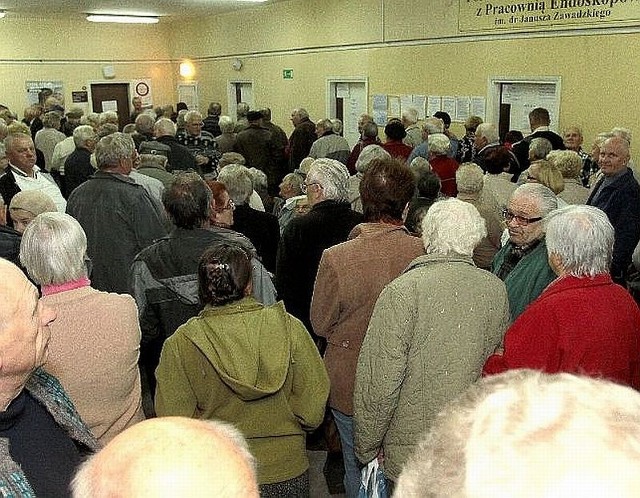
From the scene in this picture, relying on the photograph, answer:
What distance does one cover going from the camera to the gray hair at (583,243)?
218 cm

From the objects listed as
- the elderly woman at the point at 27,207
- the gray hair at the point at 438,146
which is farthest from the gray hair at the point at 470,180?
the elderly woman at the point at 27,207

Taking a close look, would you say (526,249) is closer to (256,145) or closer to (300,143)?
(256,145)

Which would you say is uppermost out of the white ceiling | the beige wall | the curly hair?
the white ceiling

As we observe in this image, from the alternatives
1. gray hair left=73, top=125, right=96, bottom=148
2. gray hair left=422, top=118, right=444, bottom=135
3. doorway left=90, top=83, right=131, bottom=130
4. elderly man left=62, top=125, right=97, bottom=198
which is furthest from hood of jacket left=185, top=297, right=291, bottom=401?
doorway left=90, top=83, right=131, bottom=130

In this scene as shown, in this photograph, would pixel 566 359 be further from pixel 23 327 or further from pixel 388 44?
pixel 388 44

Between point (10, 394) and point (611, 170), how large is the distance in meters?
4.12

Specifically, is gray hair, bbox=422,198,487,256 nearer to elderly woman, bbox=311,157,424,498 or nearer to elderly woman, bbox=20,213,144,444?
elderly woman, bbox=311,157,424,498

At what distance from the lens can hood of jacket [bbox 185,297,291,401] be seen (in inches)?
81.4

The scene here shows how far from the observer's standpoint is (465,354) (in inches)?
85.6

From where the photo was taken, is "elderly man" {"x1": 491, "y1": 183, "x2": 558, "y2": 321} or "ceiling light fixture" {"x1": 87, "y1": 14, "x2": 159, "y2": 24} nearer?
"elderly man" {"x1": 491, "y1": 183, "x2": 558, "y2": 321}

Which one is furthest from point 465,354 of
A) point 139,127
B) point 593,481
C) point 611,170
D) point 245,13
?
point 245,13

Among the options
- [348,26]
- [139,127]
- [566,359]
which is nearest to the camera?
[566,359]

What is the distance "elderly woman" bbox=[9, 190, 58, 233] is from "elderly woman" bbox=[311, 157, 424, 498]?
5.21 ft

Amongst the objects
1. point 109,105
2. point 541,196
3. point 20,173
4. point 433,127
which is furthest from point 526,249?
point 109,105
